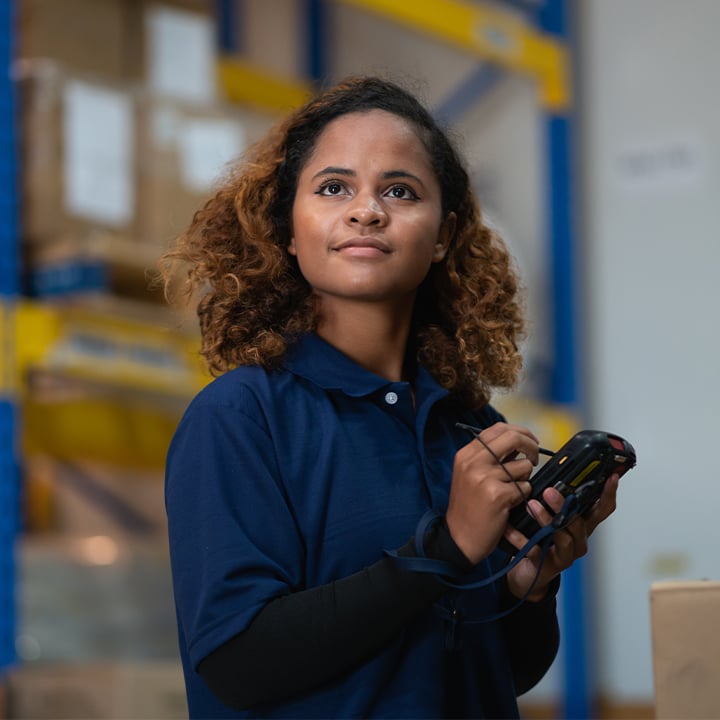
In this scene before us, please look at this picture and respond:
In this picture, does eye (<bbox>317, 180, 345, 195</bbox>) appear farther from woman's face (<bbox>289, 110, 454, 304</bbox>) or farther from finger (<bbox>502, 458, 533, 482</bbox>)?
finger (<bbox>502, 458, 533, 482</bbox>)

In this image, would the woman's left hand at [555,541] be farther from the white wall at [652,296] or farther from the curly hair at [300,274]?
the white wall at [652,296]

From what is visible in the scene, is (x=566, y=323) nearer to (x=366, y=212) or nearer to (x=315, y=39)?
(x=315, y=39)

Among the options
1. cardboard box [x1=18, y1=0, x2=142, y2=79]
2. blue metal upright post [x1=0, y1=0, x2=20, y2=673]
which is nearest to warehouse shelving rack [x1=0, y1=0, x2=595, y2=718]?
cardboard box [x1=18, y1=0, x2=142, y2=79]

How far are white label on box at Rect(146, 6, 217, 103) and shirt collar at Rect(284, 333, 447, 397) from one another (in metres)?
2.47

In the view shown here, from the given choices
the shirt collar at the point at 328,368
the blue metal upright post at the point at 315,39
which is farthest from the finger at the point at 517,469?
the blue metal upright post at the point at 315,39

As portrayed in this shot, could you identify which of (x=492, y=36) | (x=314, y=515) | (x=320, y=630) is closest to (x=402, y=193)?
(x=314, y=515)

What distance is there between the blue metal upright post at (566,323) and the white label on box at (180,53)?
1502mm

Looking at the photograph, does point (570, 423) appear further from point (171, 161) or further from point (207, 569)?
point (207, 569)

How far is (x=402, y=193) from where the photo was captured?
149 centimetres

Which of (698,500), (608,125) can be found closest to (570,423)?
(698,500)

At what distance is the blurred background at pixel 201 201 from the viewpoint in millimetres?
3262

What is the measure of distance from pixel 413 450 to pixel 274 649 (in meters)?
0.32

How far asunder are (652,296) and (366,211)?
12.4ft

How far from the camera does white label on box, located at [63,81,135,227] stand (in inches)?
134
